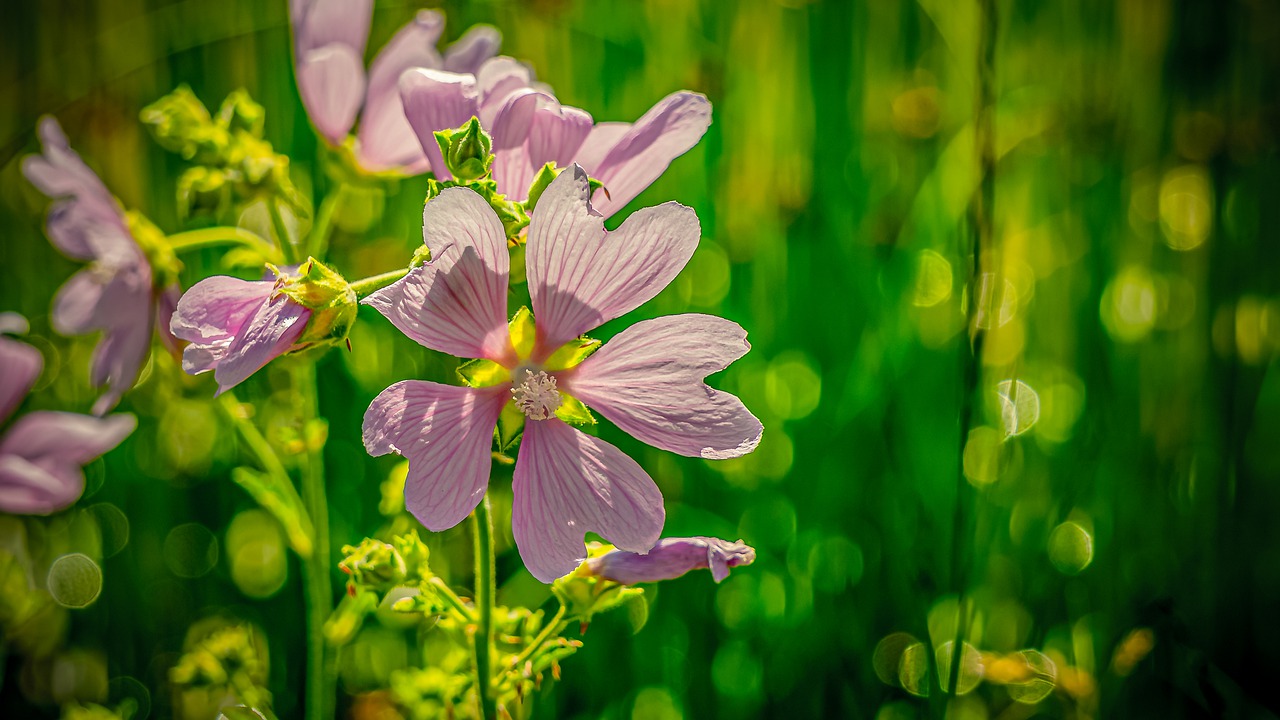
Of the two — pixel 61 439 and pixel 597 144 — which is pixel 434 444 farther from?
pixel 61 439

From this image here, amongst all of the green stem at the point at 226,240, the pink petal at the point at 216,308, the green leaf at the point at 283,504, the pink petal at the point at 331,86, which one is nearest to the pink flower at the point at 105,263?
the green stem at the point at 226,240

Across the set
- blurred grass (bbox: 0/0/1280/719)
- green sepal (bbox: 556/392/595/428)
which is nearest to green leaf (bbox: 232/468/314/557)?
blurred grass (bbox: 0/0/1280/719)

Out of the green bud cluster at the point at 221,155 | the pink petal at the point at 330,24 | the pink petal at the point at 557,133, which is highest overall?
the pink petal at the point at 330,24

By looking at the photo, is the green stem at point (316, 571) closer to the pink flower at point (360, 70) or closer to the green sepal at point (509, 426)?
the pink flower at point (360, 70)

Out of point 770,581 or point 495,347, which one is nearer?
point 495,347

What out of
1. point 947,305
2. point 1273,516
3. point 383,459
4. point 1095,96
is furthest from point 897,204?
point 383,459

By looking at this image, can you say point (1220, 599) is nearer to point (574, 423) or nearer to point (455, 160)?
point (574, 423)
